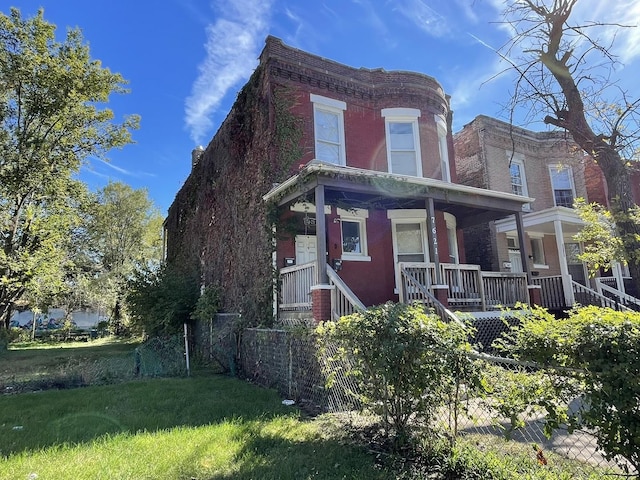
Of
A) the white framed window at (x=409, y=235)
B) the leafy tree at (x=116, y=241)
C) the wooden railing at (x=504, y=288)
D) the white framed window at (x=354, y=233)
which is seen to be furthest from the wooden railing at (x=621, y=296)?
the leafy tree at (x=116, y=241)

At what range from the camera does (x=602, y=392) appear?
2762 millimetres

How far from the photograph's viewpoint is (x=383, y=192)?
9664 mm

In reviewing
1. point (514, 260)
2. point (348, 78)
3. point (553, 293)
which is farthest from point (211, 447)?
point (514, 260)

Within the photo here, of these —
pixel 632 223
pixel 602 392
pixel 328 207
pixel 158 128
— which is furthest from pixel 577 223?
pixel 158 128

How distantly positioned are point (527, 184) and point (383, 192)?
36.8 feet

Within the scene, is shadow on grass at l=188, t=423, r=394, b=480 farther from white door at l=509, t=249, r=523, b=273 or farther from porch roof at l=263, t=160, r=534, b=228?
white door at l=509, t=249, r=523, b=273

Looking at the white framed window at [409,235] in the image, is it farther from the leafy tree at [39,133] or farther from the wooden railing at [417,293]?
the leafy tree at [39,133]

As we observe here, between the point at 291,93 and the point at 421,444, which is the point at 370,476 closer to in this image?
the point at 421,444

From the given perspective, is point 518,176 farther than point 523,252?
Yes

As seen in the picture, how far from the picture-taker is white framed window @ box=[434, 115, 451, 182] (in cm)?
1382

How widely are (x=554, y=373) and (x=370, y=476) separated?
204cm

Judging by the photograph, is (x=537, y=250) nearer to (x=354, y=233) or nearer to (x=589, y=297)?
(x=589, y=297)

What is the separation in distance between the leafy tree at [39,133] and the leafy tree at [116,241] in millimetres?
9187

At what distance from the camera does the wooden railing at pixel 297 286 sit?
30.0 feet
